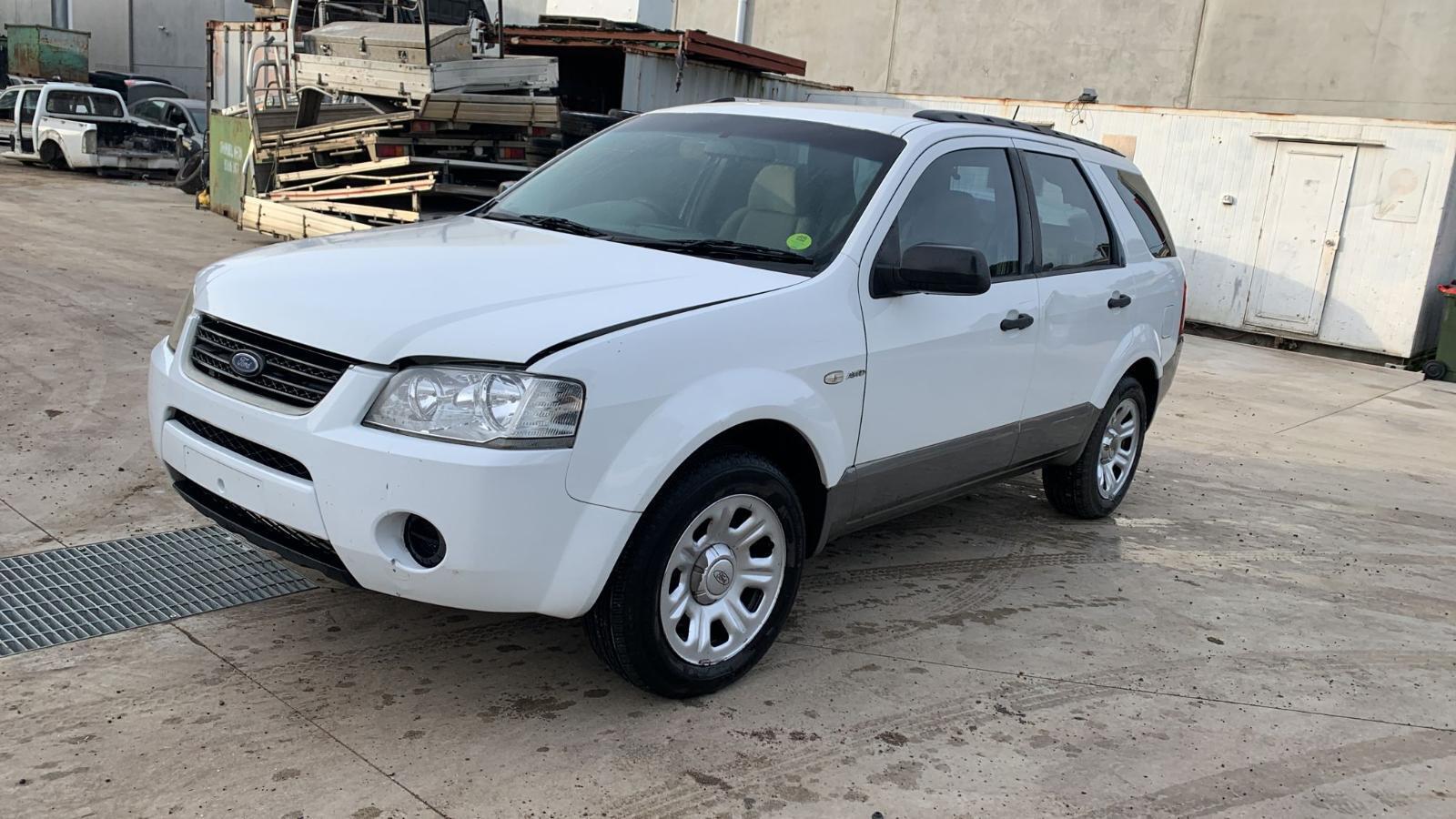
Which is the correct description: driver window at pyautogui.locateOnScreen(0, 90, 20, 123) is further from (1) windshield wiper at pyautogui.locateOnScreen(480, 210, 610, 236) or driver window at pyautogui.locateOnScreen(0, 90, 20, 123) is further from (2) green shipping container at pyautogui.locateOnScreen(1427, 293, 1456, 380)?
(2) green shipping container at pyautogui.locateOnScreen(1427, 293, 1456, 380)

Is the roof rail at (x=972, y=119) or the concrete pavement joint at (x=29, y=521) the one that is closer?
the concrete pavement joint at (x=29, y=521)

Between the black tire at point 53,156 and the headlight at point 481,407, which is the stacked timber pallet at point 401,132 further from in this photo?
the black tire at point 53,156

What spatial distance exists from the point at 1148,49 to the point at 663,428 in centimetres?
1896

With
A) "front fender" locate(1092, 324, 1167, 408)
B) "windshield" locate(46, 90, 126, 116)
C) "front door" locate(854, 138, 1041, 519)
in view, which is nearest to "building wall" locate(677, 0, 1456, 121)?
"windshield" locate(46, 90, 126, 116)

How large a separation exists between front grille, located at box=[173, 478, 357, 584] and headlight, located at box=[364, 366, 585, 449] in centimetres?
44

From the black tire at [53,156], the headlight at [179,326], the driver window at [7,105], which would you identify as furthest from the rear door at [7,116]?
the headlight at [179,326]

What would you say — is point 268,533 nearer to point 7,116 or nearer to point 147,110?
point 147,110

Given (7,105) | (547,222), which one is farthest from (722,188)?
(7,105)

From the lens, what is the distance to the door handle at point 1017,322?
4.63 meters

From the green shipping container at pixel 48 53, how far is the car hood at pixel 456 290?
34969mm

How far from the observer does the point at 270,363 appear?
133 inches

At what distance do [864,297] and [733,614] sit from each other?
3.73ft

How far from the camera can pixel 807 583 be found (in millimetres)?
4844

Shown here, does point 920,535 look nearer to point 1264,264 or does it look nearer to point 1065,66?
point 1264,264
